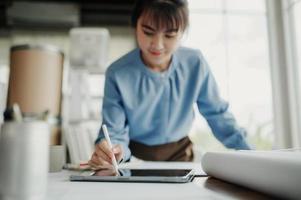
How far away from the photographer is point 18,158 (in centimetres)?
38

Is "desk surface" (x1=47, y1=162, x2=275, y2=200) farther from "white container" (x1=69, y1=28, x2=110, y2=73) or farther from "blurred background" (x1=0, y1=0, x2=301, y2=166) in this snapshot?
"blurred background" (x1=0, y1=0, x2=301, y2=166)

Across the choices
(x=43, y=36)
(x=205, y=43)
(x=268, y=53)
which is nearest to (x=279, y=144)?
(x=268, y=53)

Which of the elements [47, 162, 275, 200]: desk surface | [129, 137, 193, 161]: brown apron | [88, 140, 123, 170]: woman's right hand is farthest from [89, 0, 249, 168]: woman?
[47, 162, 275, 200]: desk surface

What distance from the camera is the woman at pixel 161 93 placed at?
122 centimetres

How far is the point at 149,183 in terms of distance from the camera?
589 millimetres

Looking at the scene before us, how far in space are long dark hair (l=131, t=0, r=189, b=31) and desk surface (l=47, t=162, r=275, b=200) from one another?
0.75 meters

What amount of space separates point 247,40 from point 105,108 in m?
2.90

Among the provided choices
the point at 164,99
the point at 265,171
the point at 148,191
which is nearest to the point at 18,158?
the point at 148,191

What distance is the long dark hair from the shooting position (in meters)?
1.20

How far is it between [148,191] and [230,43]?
3427mm

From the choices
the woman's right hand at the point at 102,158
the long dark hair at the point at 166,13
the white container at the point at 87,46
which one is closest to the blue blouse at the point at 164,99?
the long dark hair at the point at 166,13

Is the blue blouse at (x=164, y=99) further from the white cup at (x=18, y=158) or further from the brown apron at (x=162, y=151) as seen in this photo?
the white cup at (x=18, y=158)

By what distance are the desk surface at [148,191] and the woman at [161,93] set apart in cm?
57

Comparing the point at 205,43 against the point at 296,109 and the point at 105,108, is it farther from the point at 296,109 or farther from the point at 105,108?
the point at 105,108
